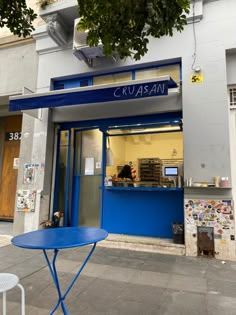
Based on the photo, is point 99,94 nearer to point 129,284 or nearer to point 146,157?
point 146,157

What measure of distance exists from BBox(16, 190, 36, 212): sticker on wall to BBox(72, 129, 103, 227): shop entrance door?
1017mm

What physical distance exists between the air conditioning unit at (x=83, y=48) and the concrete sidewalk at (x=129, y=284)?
442 centimetres

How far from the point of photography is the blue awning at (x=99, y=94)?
4.63 meters

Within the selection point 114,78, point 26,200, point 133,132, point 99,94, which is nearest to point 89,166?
point 133,132

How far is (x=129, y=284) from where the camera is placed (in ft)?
11.0

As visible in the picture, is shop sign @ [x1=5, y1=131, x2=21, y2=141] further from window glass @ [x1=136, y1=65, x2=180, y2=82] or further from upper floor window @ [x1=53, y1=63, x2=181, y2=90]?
window glass @ [x1=136, y1=65, x2=180, y2=82]

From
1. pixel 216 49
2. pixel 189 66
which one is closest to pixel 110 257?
pixel 189 66

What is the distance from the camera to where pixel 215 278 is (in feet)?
11.8

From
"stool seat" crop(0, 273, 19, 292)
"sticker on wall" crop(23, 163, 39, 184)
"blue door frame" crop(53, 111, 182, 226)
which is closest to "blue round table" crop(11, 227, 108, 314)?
"stool seat" crop(0, 273, 19, 292)

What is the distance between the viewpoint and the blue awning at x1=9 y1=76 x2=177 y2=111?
4633mm

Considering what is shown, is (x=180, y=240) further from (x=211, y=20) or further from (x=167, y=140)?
(x=211, y=20)

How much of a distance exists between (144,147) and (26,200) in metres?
3.24

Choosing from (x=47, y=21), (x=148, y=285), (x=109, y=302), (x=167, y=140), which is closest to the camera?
(x=109, y=302)

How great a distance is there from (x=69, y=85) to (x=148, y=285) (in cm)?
516
